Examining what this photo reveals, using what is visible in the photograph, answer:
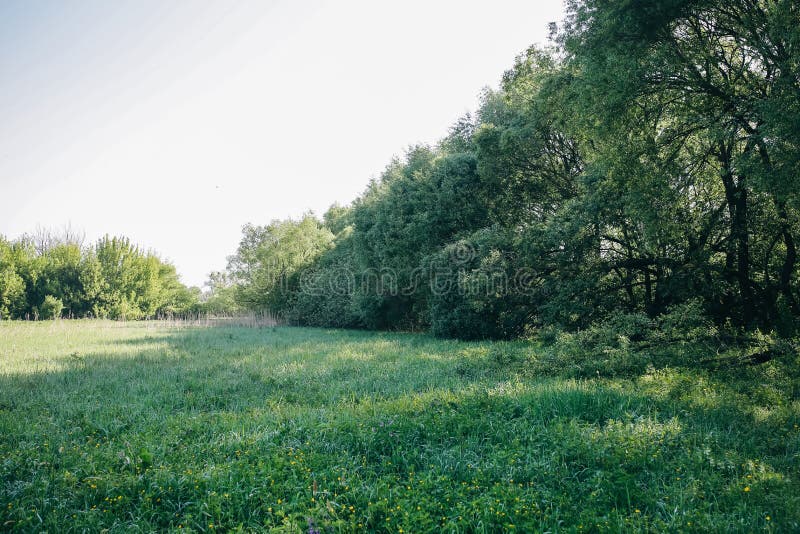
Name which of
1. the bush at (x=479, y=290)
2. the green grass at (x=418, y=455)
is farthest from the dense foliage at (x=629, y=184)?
the green grass at (x=418, y=455)

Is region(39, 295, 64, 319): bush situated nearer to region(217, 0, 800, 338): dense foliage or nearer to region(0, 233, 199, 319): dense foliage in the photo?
region(0, 233, 199, 319): dense foliage

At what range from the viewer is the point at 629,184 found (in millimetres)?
10430

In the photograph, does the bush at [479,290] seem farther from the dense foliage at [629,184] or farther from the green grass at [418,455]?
the green grass at [418,455]

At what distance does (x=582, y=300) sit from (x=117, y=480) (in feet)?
43.8

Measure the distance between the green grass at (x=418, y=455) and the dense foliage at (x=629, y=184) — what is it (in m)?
4.02

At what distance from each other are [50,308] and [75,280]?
158 inches

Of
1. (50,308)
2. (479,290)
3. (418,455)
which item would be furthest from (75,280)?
(418,455)

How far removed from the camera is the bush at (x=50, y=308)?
36781 millimetres

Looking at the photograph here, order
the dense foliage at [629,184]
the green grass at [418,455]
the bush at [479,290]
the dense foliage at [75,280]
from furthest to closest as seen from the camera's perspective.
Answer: the dense foliage at [75,280]
the bush at [479,290]
the dense foliage at [629,184]
the green grass at [418,455]

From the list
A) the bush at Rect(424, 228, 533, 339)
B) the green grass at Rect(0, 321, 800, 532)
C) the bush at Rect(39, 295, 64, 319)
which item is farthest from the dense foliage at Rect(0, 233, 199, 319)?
the green grass at Rect(0, 321, 800, 532)

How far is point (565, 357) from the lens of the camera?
901cm

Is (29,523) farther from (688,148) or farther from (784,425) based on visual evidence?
(688,148)

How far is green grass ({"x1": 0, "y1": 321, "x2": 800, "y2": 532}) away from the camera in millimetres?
3758

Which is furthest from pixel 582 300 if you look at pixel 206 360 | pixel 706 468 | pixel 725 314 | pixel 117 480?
pixel 117 480
